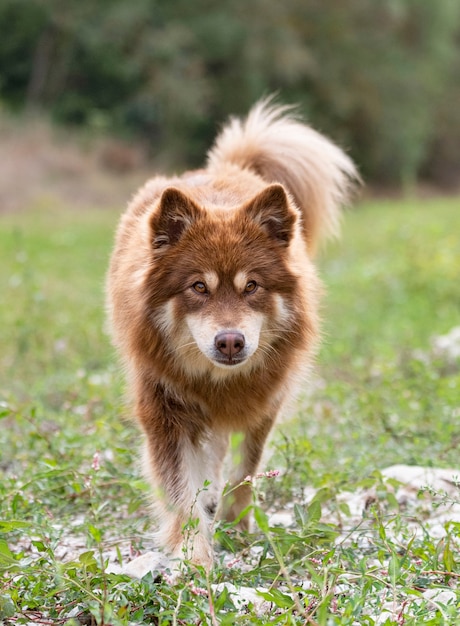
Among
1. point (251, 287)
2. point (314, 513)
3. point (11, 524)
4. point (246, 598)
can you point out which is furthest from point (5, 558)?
point (251, 287)

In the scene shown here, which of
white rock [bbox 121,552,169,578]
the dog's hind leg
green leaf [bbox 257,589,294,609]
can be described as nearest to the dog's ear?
the dog's hind leg

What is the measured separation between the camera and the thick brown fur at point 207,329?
3730 millimetres

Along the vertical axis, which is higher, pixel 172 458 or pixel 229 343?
pixel 229 343

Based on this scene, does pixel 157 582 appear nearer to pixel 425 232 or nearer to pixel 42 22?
pixel 425 232

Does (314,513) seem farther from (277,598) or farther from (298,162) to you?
(298,162)

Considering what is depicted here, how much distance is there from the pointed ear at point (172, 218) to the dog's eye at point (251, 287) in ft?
1.24

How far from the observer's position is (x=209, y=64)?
30047mm

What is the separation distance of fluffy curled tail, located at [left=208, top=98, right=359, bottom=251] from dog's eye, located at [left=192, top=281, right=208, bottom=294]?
1.64 meters

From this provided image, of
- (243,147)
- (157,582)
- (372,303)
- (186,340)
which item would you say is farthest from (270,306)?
(372,303)

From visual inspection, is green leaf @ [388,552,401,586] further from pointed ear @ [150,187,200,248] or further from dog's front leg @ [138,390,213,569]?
pointed ear @ [150,187,200,248]

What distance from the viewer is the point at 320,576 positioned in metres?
2.80

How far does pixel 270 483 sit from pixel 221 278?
→ 116 cm

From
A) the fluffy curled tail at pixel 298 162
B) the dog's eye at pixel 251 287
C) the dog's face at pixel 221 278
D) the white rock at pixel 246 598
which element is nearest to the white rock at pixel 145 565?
the white rock at pixel 246 598

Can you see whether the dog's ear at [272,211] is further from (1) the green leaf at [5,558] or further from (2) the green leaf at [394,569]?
(1) the green leaf at [5,558]
